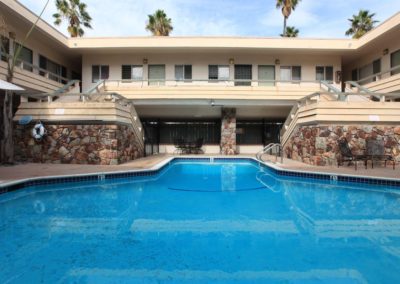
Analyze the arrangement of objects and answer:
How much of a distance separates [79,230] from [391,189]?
787cm

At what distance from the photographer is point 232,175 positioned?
1098 cm

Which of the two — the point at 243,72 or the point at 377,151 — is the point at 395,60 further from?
the point at 243,72

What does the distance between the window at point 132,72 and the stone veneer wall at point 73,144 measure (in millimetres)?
6773

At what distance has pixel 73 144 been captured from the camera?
11438 millimetres

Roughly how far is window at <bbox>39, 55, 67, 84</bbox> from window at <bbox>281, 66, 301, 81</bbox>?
520 inches

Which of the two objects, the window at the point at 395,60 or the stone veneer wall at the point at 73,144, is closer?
the stone veneer wall at the point at 73,144

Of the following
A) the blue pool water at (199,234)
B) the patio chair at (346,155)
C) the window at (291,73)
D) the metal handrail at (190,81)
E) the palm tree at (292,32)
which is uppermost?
the palm tree at (292,32)

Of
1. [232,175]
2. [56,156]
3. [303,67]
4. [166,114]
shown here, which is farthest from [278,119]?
[56,156]

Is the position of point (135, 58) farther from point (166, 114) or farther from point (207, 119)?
point (207, 119)

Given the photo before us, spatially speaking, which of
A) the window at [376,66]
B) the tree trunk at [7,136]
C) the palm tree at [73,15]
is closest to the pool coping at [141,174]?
the tree trunk at [7,136]

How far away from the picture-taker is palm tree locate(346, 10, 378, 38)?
86.8ft

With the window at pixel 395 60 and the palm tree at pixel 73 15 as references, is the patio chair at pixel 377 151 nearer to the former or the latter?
the window at pixel 395 60

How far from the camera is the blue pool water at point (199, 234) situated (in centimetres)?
336

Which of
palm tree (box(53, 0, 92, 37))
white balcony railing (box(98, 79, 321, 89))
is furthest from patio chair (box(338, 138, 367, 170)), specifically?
palm tree (box(53, 0, 92, 37))
